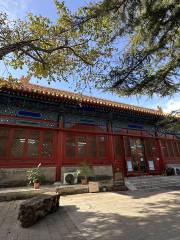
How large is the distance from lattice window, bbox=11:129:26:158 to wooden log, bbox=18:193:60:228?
3.72 metres

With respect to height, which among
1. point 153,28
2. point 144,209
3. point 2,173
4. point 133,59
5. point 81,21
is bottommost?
point 144,209

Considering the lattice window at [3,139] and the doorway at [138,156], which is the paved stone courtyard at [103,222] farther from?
the doorway at [138,156]

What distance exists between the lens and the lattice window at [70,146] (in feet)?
29.6

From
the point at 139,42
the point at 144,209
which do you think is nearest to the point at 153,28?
the point at 139,42

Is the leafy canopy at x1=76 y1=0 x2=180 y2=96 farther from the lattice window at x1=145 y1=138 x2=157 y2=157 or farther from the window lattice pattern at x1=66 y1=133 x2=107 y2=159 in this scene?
the lattice window at x1=145 y1=138 x2=157 y2=157

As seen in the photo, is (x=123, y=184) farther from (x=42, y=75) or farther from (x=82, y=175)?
(x=42, y=75)

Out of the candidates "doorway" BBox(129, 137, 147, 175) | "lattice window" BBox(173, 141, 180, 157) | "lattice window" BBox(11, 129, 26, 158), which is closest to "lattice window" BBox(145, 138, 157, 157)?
"doorway" BBox(129, 137, 147, 175)

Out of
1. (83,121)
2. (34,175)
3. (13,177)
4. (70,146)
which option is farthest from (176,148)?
(13,177)

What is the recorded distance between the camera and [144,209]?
504cm

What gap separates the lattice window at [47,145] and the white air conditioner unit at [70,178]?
114cm

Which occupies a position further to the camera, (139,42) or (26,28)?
(26,28)

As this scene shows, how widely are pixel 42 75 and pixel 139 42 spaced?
324 centimetres

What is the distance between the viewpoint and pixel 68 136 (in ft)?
30.3

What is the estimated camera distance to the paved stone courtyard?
342 centimetres
